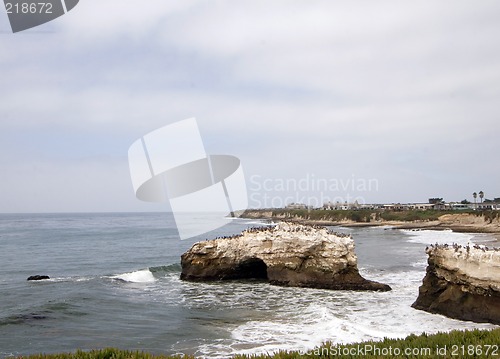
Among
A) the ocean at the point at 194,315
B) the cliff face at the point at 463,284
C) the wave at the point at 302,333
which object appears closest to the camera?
the wave at the point at 302,333

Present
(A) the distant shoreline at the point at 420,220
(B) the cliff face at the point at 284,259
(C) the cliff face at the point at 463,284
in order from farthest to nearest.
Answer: (A) the distant shoreline at the point at 420,220 → (B) the cliff face at the point at 284,259 → (C) the cliff face at the point at 463,284

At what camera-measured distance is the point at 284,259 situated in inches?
1059

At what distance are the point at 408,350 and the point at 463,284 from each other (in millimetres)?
10322

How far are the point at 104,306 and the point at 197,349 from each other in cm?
918

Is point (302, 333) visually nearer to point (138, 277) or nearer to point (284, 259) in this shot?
point (284, 259)

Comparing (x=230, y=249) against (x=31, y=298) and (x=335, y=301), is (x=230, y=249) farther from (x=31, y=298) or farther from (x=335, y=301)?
(x=31, y=298)

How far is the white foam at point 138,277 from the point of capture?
3048 centimetres

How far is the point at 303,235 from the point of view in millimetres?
26594

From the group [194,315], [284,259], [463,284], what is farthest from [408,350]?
[284,259]

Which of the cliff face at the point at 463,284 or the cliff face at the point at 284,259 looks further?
the cliff face at the point at 284,259

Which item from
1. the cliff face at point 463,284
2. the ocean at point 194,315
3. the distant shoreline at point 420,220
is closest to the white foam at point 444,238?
the distant shoreline at point 420,220

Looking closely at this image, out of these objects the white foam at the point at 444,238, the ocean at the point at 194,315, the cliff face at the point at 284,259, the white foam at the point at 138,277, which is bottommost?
the white foam at the point at 444,238

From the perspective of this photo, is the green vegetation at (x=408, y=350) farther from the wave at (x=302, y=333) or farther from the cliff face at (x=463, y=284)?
the cliff face at (x=463, y=284)

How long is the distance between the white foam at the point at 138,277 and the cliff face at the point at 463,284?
18.0 meters
